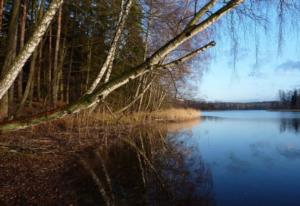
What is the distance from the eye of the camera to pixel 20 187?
4840mm

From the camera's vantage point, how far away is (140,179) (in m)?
5.88

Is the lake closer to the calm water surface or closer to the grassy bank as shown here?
the calm water surface

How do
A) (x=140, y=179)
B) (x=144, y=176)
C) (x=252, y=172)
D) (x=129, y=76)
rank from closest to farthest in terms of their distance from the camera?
1. (x=129, y=76)
2. (x=140, y=179)
3. (x=144, y=176)
4. (x=252, y=172)

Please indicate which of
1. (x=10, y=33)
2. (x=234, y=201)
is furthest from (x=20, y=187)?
(x=10, y=33)

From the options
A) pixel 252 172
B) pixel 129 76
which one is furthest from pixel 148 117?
pixel 129 76

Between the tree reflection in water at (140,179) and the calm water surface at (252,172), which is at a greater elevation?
the calm water surface at (252,172)

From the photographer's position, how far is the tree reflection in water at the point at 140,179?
4.72m

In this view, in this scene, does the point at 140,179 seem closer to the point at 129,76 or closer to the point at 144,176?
the point at 144,176

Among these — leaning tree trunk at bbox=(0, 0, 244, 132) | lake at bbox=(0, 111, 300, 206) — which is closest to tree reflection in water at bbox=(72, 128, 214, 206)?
lake at bbox=(0, 111, 300, 206)

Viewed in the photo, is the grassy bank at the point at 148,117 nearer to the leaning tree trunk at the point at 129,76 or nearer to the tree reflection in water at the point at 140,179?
the tree reflection in water at the point at 140,179

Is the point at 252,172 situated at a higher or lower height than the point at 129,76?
lower

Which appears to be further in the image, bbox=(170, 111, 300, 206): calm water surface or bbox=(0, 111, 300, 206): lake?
bbox=(170, 111, 300, 206): calm water surface

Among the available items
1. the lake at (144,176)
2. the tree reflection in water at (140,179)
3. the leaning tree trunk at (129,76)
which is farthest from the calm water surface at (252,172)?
the leaning tree trunk at (129,76)

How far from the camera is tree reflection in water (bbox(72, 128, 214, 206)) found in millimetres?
4723
